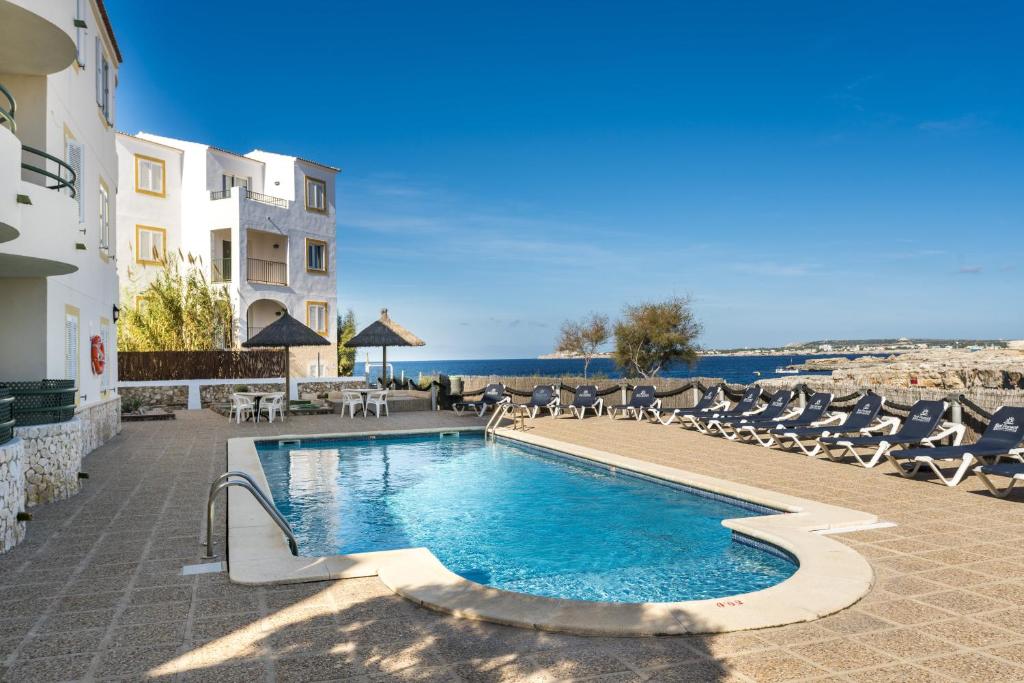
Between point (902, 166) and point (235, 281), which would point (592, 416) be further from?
point (902, 166)

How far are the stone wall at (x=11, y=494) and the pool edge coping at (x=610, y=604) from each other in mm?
1844

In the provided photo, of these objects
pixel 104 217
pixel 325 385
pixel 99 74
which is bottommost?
pixel 325 385

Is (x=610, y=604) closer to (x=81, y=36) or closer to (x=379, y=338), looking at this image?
(x=81, y=36)

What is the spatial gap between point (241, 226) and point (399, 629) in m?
25.7

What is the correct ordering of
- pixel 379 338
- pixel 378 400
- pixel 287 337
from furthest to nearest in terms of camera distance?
pixel 379 338 → pixel 378 400 → pixel 287 337

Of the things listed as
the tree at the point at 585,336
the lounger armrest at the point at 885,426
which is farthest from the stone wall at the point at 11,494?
the tree at the point at 585,336

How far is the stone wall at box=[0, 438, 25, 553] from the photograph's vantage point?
250 inches

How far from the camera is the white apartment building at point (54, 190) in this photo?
8.09m

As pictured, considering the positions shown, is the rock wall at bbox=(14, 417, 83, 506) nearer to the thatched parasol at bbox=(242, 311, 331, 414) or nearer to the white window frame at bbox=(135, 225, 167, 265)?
the thatched parasol at bbox=(242, 311, 331, 414)

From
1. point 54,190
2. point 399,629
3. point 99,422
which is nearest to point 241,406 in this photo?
point 99,422

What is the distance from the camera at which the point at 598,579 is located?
265 inches

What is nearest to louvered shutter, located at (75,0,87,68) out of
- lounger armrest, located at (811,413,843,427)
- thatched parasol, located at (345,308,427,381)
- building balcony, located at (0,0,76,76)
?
building balcony, located at (0,0,76,76)

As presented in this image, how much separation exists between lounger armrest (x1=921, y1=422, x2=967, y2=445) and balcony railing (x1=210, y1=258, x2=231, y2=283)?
2498 centimetres

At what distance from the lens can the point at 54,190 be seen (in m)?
8.90
